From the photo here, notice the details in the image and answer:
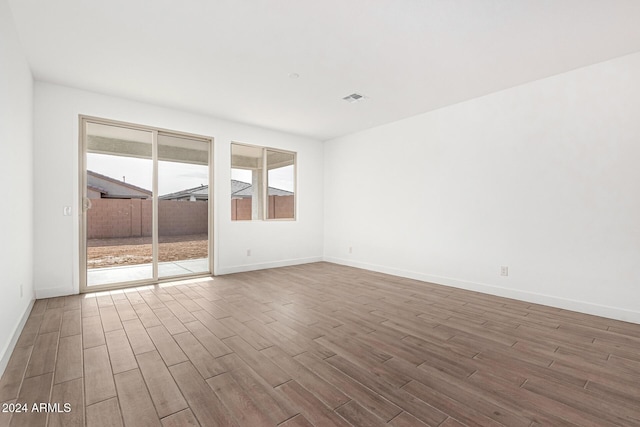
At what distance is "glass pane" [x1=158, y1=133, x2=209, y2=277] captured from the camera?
4594 mm

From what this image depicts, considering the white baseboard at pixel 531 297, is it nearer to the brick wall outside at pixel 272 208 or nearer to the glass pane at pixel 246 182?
the brick wall outside at pixel 272 208

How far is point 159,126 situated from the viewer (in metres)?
4.46

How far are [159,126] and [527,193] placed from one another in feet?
17.1

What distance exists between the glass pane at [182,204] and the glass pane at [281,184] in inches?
49.9

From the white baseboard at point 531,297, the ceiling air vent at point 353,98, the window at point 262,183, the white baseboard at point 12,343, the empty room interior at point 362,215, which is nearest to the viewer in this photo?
the empty room interior at point 362,215

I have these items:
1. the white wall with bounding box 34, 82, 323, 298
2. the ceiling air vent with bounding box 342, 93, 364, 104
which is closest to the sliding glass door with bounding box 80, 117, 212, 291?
the white wall with bounding box 34, 82, 323, 298

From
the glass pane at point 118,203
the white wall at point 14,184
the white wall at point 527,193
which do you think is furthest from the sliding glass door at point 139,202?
the white wall at point 527,193

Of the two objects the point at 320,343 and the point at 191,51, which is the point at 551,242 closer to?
the point at 320,343

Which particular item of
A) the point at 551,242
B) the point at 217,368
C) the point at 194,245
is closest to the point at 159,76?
the point at 194,245

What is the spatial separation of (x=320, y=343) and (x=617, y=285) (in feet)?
10.4

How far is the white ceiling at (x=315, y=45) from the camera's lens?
2.31m

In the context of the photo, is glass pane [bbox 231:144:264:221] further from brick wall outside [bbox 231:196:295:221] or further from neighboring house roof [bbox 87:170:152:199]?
neighboring house roof [bbox 87:170:152:199]

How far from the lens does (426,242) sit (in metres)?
4.68

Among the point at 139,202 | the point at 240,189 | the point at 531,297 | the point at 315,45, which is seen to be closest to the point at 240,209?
the point at 240,189
